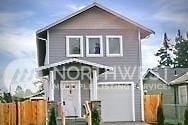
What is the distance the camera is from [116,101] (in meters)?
14.2

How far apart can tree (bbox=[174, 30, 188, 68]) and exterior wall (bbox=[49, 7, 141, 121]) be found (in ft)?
68.9

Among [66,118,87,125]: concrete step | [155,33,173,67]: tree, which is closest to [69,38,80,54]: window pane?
[66,118,87,125]: concrete step

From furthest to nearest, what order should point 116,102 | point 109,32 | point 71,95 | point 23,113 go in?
point 116,102 → point 109,32 → point 71,95 → point 23,113

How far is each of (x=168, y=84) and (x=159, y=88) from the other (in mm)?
1644

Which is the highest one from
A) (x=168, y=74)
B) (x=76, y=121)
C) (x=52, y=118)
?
(x=168, y=74)

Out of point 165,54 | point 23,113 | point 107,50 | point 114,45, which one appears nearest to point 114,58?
point 107,50

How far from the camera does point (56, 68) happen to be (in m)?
11.9

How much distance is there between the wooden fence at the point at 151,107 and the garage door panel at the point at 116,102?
557 millimetres

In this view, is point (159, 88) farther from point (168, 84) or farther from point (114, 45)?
point (114, 45)

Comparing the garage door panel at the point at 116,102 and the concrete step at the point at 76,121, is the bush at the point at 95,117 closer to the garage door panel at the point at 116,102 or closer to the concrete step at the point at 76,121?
the concrete step at the point at 76,121

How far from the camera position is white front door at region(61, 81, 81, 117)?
12922mm

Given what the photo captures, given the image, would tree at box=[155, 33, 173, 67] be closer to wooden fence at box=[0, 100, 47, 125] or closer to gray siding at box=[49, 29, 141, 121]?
gray siding at box=[49, 29, 141, 121]

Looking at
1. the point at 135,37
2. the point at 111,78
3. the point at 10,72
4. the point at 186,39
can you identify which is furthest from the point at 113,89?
the point at 186,39

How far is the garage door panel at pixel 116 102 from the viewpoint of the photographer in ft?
45.8
